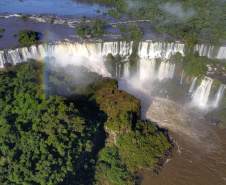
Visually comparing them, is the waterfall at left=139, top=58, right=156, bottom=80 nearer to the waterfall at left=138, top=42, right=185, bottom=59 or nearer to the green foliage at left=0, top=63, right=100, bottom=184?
the waterfall at left=138, top=42, right=185, bottom=59

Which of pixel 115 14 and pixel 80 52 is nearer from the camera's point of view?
pixel 80 52

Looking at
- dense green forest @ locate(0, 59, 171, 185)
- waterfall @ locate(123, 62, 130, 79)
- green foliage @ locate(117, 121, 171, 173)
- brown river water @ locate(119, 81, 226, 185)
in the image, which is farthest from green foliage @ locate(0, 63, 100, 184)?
waterfall @ locate(123, 62, 130, 79)

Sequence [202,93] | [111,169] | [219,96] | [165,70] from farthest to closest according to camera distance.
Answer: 1. [165,70]
2. [202,93]
3. [219,96]
4. [111,169]

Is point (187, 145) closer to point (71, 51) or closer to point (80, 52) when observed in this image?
point (80, 52)

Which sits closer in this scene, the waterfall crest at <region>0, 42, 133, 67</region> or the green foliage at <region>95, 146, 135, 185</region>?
the green foliage at <region>95, 146, 135, 185</region>

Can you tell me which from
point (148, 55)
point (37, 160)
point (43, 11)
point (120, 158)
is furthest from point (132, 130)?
point (43, 11)

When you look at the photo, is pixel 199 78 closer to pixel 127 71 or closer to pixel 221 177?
pixel 127 71

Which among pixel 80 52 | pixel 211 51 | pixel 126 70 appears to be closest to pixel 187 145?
pixel 126 70

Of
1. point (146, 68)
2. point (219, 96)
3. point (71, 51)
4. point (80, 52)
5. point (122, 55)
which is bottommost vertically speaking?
point (219, 96)
